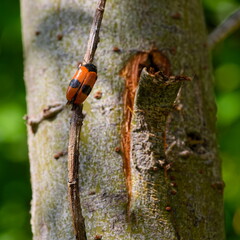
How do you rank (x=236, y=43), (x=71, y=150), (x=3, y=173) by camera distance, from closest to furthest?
(x=71, y=150) < (x=3, y=173) < (x=236, y=43)

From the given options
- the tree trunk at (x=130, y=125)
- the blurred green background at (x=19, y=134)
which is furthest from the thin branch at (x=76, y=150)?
the blurred green background at (x=19, y=134)

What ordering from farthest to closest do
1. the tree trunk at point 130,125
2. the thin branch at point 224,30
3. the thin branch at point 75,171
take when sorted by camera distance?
the thin branch at point 224,30, the tree trunk at point 130,125, the thin branch at point 75,171

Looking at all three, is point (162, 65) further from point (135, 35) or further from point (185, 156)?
point (185, 156)

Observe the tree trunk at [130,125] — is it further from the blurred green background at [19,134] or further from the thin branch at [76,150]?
the blurred green background at [19,134]

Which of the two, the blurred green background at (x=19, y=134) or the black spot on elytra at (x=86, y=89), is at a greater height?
the blurred green background at (x=19, y=134)

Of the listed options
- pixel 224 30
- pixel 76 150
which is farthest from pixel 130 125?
pixel 224 30

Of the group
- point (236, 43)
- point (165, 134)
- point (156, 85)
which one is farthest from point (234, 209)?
point (156, 85)
